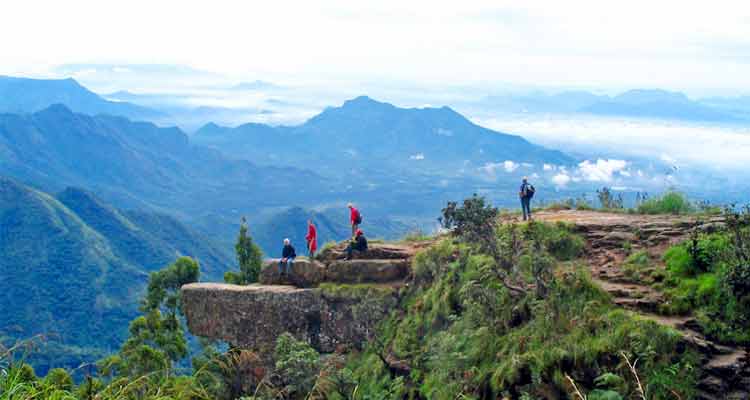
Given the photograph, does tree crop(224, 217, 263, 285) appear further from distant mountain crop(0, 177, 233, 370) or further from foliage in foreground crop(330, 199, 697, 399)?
distant mountain crop(0, 177, 233, 370)

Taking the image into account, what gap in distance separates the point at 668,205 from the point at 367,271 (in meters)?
8.06

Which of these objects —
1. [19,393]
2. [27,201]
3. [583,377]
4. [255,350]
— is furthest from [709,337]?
[27,201]

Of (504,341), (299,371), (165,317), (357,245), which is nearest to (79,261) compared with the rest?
(165,317)

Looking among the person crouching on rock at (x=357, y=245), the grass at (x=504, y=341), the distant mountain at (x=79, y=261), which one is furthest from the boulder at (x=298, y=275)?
the distant mountain at (x=79, y=261)

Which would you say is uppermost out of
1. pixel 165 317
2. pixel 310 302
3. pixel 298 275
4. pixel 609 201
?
pixel 609 201

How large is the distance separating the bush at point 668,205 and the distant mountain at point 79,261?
54784 mm

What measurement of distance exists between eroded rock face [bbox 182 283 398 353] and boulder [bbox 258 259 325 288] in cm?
45

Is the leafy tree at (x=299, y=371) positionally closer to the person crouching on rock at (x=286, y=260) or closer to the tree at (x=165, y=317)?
the person crouching on rock at (x=286, y=260)

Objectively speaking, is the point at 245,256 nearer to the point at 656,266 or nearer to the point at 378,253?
the point at 378,253

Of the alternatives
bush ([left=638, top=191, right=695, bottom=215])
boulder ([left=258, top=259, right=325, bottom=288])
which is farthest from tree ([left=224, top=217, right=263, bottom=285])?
bush ([left=638, top=191, right=695, bottom=215])

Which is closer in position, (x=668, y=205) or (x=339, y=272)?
(x=668, y=205)

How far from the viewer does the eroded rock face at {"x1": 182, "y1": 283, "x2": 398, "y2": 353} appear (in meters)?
17.2

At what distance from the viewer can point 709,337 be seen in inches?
415

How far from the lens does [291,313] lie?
17906mm
